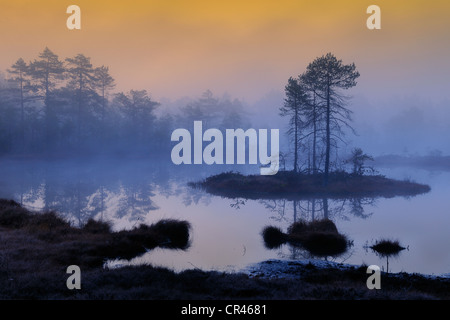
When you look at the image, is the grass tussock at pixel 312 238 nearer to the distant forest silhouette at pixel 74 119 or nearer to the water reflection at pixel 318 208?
the water reflection at pixel 318 208

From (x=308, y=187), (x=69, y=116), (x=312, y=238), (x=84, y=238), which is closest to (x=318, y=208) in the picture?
(x=308, y=187)

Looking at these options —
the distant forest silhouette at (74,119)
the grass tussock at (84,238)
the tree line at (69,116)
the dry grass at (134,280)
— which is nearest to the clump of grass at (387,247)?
the dry grass at (134,280)

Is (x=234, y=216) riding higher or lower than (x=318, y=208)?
lower

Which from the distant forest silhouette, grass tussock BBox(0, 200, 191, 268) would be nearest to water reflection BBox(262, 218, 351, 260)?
grass tussock BBox(0, 200, 191, 268)

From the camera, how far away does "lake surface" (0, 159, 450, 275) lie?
42.2 ft

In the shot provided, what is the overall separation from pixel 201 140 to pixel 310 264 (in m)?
77.3

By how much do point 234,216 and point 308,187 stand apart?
13.5 metres

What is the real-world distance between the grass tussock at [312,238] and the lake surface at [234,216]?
502 mm

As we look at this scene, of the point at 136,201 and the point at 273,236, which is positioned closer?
the point at 273,236

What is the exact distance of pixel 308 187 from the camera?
32.6 meters

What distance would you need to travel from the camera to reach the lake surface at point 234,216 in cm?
1286

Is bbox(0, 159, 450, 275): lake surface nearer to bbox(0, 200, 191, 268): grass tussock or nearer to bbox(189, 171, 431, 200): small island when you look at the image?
bbox(0, 200, 191, 268): grass tussock

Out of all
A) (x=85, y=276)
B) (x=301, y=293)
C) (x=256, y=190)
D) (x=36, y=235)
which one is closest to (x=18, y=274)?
(x=85, y=276)

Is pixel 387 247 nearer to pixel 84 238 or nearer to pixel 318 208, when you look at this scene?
pixel 318 208
